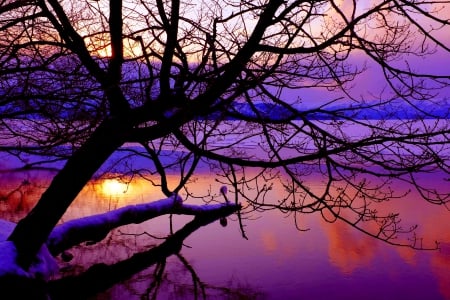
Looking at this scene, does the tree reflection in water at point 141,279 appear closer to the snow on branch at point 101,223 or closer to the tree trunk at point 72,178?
the snow on branch at point 101,223

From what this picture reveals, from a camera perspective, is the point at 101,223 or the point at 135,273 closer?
the point at 135,273

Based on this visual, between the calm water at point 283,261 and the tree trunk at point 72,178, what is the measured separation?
1.53 m

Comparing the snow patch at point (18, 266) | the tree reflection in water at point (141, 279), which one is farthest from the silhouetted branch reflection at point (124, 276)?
the snow patch at point (18, 266)

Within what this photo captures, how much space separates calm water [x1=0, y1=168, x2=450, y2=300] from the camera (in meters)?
5.19

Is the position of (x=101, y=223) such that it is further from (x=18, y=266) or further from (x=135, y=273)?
(x=18, y=266)

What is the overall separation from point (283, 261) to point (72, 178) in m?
3.04

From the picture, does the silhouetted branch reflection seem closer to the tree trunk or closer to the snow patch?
the snow patch

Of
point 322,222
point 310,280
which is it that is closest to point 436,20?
point 310,280

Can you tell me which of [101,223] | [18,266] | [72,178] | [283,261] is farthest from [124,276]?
[72,178]

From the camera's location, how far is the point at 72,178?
3799 millimetres

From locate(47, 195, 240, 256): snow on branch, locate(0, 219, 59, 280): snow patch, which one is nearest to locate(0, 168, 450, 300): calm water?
locate(47, 195, 240, 256): snow on branch

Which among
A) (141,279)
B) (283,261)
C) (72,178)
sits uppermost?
(72,178)

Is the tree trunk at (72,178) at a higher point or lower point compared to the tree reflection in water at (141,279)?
higher

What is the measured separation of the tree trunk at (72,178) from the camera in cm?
380
